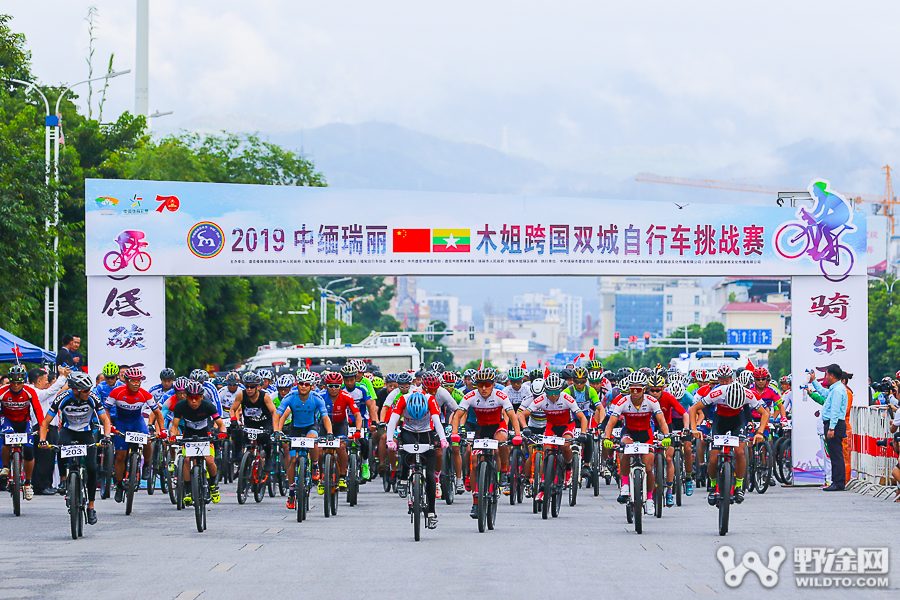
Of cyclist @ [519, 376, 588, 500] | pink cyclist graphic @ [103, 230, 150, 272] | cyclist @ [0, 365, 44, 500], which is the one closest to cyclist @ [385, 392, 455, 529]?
cyclist @ [519, 376, 588, 500]

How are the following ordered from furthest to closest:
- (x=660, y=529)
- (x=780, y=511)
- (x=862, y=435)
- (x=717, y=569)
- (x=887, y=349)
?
(x=887, y=349) < (x=862, y=435) < (x=780, y=511) < (x=660, y=529) < (x=717, y=569)

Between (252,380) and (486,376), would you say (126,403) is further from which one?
(486,376)

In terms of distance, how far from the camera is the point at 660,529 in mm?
14727

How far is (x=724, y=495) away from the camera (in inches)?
546

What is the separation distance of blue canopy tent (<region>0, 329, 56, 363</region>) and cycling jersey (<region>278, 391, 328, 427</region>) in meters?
7.73

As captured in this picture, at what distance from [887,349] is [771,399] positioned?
5622 centimetres

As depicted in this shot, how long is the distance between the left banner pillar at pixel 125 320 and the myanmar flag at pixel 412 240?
Result: 4.04 m

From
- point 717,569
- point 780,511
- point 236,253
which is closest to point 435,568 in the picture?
point 717,569

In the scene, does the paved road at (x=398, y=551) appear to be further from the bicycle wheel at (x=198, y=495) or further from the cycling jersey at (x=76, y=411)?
the cycling jersey at (x=76, y=411)

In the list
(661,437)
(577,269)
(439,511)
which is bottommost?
(439,511)

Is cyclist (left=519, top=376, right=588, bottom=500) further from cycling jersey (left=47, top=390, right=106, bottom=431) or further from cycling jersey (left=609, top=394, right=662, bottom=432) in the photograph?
cycling jersey (left=47, top=390, right=106, bottom=431)

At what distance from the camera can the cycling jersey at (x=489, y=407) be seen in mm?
15680

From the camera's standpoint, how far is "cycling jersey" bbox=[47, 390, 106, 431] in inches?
582

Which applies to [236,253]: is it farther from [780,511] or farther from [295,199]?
[780,511]
